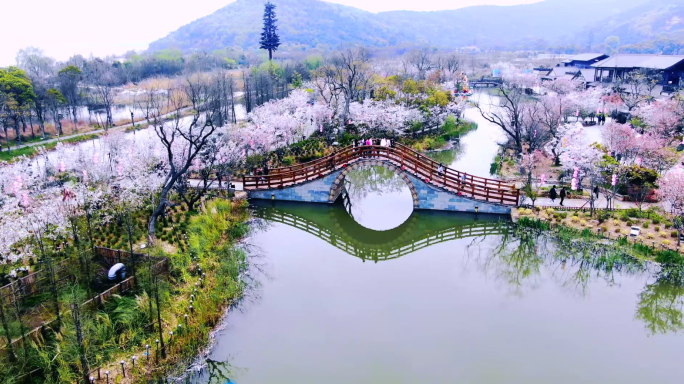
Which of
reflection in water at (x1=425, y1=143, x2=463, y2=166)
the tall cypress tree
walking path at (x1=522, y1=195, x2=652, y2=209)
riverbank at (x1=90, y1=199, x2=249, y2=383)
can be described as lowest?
riverbank at (x1=90, y1=199, x2=249, y2=383)

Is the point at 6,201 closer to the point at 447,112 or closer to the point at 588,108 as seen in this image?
the point at 447,112

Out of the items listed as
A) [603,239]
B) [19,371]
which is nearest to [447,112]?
[603,239]

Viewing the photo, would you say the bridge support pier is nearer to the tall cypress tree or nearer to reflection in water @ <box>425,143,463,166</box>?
reflection in water @ <box>425,143,463,166</box>

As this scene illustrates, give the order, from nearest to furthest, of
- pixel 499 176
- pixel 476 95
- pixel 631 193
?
pixel 631 193 → pixel 499 176 → pixel 476 95

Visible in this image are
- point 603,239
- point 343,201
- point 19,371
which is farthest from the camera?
point 343,201

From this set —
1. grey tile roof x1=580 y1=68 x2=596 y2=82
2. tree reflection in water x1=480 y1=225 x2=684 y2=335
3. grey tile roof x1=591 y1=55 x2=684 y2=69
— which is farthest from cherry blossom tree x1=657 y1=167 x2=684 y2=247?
grey tile roof x1=580 y1=68 x2=596 y2=82

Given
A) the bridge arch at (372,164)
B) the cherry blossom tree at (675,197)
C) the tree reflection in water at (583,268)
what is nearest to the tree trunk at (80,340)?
the tree reflection in water at (583,268)

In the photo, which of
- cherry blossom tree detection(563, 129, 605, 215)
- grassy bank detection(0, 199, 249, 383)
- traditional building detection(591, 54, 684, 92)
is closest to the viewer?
grassy bank detection(0, 199, 249, 383)
